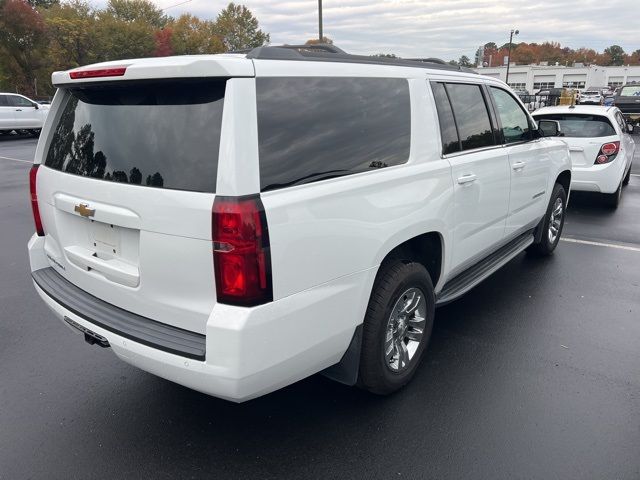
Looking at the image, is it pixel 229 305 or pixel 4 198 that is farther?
pixel 4 198

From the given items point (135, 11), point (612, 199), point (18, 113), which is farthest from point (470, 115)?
point (135, 11)

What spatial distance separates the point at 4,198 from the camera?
939 cm

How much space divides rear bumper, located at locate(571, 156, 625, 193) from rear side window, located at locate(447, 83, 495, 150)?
185 inches

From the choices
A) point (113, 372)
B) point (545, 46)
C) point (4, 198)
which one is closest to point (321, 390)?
point (113, 372)

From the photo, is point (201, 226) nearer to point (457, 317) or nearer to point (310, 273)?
point (310, 273)

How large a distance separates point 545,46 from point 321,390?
17680cm

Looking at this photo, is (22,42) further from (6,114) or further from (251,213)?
(251,213)

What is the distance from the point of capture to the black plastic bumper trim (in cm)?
224

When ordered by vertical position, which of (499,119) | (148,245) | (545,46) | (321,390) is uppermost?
(545,46)

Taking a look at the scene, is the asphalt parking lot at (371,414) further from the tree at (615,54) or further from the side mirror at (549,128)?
the tree at (615,54)

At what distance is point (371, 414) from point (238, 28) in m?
110

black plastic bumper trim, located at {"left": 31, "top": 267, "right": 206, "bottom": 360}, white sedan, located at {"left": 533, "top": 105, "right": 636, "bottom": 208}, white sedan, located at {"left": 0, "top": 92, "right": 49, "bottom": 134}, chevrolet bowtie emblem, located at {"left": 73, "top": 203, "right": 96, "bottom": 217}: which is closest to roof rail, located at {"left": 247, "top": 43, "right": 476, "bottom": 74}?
chevrolet bowtie emblem, located at {"left": 73, "top": 203, "right": 96, "bottom": 217}

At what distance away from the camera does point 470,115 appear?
3.81 metres

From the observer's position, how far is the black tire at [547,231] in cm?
A: 548
